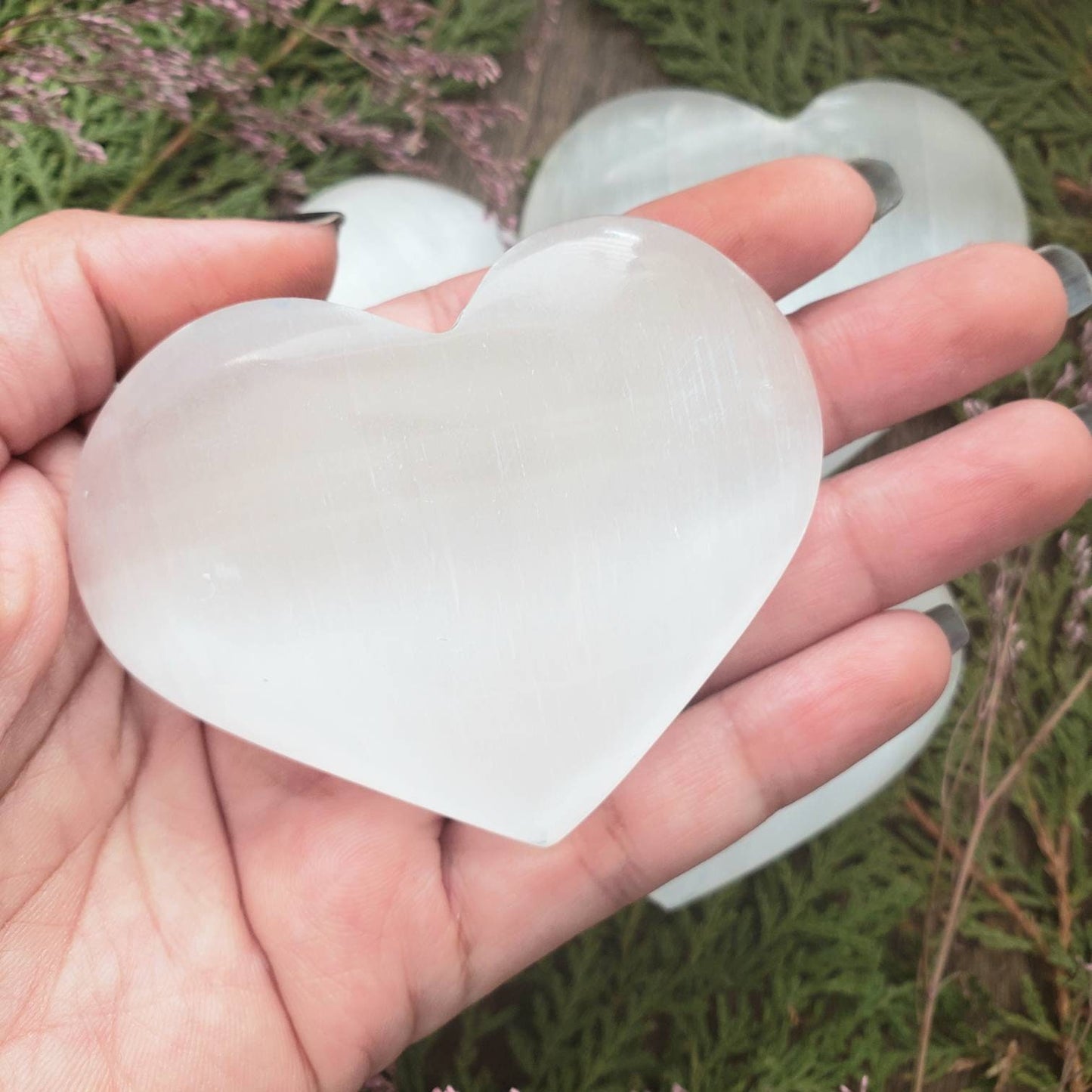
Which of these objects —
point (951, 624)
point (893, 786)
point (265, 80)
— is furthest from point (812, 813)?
point (265, 80)

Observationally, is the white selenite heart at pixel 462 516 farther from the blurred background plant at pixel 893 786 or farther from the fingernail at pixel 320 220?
the blurred background plant at pixel 893 786

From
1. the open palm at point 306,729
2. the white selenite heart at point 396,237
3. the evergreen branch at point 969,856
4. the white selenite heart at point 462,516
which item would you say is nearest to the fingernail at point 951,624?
the open palm at point 306,729

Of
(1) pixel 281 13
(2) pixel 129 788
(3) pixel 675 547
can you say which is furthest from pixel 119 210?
(3) pixel 675 547

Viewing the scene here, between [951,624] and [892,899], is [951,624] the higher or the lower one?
the higher one

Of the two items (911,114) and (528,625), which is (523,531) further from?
(911,114)

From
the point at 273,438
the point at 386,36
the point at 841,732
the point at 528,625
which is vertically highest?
the point at 386,36

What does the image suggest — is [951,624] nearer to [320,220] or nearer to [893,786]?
[893,786]
